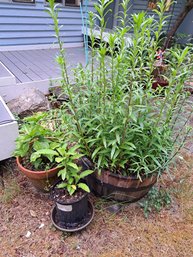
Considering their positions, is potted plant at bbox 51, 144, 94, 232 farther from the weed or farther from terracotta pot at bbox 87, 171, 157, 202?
the weed

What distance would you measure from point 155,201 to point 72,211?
2.71ft

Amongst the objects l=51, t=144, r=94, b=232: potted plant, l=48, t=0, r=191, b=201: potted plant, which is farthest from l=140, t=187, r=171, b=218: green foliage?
l=51, t=144, r=94, b=232: potted plant

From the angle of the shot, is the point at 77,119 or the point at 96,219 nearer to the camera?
the point at 77,119

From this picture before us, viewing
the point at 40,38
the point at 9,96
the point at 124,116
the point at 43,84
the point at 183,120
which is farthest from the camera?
the point at 40,38

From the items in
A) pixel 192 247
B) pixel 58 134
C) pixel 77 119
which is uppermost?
pixel 77 119

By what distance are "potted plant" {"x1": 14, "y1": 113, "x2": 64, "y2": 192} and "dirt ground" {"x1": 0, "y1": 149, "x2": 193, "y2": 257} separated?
25 cm

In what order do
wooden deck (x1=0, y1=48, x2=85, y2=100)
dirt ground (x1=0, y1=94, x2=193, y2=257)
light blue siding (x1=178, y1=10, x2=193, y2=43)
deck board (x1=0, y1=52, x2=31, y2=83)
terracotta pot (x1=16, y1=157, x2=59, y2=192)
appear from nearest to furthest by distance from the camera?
dirt ground (x1=0, y1=94, x2=193, y2=257) → terracotta pot (x1=16, y1=157, x2=59, y2=192) → wooden deck (x1=0, y1=48, x2=85, y2=100) → deck board (x1=0, y1=52, x2=31, y2=83) → light blue siding (x1=178, y1=10, x2=193, y2=43)

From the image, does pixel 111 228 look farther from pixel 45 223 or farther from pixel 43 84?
pixel 43 84

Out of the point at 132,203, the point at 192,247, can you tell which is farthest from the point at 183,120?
the point at 192,247

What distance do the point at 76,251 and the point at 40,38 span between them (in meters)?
4.65

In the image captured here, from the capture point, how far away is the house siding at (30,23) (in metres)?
4.41

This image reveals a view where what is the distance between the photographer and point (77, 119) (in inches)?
67.7

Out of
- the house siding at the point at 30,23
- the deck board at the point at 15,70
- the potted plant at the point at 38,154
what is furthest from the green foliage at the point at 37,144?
the house siding at the point at 30,23

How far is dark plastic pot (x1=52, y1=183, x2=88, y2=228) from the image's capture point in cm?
164
